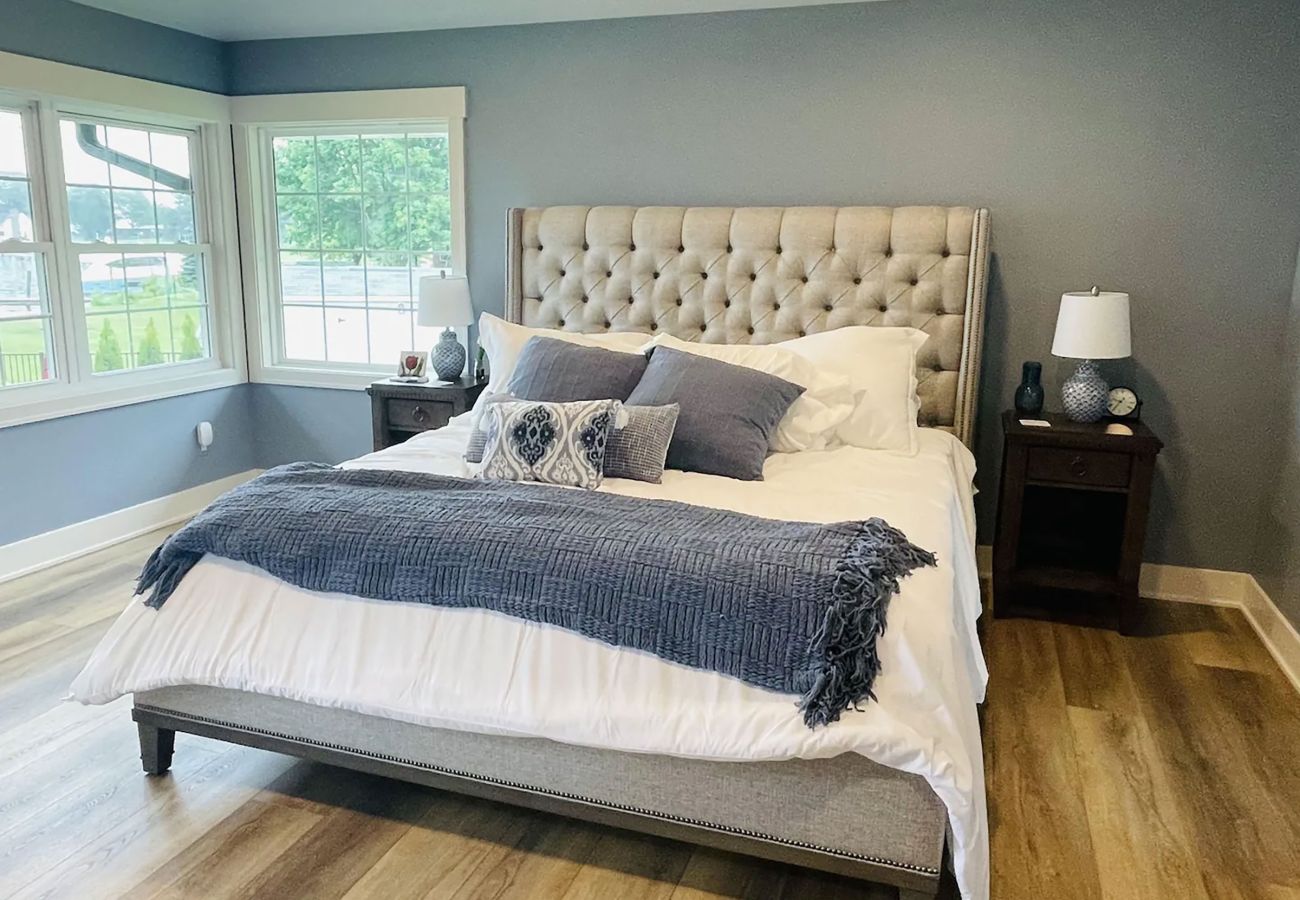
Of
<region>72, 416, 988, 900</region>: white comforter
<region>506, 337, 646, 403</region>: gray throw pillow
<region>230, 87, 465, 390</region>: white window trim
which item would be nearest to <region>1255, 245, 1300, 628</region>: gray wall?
<region>72, 416, 988, 900</region>: white comforter

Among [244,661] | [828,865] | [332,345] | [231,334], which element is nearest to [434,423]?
[332,345]

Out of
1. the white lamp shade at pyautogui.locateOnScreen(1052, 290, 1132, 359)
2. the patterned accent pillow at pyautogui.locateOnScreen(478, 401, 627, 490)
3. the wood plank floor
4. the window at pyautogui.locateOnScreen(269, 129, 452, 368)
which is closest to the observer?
the wood plank floor

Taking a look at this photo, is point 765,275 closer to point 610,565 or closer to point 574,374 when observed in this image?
point 574,374

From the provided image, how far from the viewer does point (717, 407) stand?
2.92 meters

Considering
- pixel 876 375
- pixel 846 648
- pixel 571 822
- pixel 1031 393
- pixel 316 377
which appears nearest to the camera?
pixel 846 648

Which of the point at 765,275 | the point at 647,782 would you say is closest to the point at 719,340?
the point at 765,275

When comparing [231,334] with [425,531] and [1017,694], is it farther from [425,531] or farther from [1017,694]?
[1017,694]

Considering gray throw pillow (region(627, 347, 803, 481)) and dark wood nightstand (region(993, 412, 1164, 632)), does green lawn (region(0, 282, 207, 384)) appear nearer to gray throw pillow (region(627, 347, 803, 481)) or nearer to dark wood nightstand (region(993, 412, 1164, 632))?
gray throw pillow (region(627, 347, 803, 481))

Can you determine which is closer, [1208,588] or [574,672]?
[574,672]

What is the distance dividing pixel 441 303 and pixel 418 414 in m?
0.48

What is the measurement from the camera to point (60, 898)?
1.97 metres

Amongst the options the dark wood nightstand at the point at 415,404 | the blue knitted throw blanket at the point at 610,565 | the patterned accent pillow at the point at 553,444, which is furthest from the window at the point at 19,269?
the patterned accent pillow at the point at 553,444

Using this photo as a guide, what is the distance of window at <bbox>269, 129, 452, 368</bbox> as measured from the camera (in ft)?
14.7

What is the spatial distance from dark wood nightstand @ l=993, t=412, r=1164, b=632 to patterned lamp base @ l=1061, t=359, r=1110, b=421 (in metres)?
0.04
